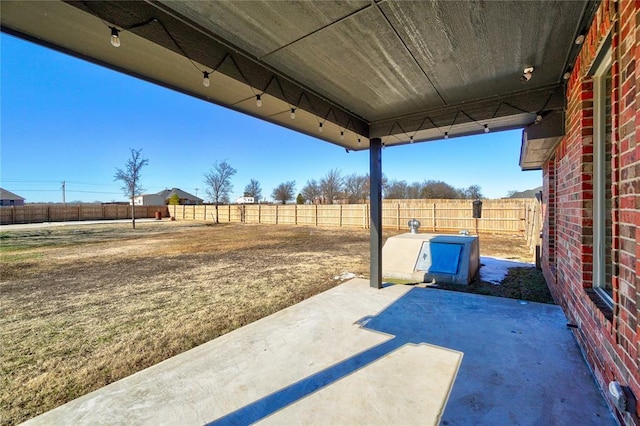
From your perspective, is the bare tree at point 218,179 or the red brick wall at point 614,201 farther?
the bare tree at point 218,179

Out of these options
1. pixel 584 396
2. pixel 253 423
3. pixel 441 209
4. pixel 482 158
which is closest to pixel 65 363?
pixel 253 423

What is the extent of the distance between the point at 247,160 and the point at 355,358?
33390 millimetres

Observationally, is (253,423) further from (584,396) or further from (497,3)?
(497,3)

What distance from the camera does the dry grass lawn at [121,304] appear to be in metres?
2.38

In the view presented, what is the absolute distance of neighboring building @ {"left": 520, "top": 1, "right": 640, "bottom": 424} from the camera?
1.23 m

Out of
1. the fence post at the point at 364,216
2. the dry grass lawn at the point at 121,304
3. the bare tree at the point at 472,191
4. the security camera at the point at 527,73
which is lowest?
the dry grass lawn at the point at 121,304

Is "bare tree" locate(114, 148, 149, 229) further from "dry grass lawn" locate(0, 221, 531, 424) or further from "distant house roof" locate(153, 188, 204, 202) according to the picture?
"distant house roof" locate(153, 188, 204, 202)

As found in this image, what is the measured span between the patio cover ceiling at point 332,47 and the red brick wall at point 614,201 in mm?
387

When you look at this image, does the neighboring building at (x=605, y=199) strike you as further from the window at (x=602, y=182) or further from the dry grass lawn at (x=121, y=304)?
the dry grass lawn at (x=121, y=304)

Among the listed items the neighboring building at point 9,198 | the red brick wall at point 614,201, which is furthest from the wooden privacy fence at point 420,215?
the neighboring building at point 9,198

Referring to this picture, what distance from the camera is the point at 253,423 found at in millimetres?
1634

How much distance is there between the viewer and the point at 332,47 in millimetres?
2152

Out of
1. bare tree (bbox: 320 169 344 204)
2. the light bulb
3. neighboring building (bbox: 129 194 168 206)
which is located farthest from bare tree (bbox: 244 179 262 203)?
the light bulb

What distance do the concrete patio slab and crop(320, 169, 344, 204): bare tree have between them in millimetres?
35359
